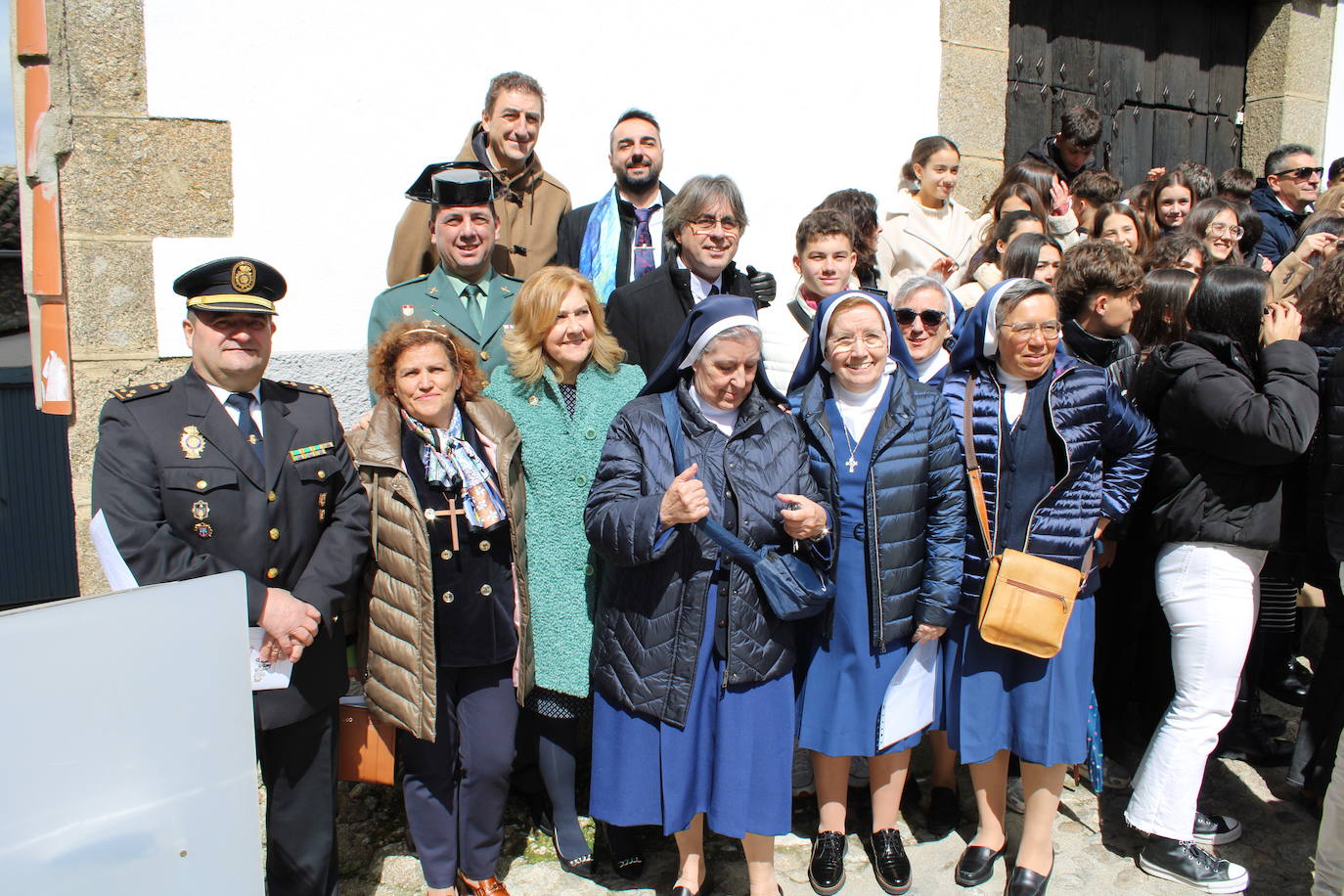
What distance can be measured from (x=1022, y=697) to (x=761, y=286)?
5.87 ft

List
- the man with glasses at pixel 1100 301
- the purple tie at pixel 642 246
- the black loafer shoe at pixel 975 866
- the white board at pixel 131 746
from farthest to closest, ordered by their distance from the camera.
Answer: the purple tie at pixel 642 246 → the man with glasses at pixel 1100 301 → the black loafer shoe at pixel 975 866 → the white board at pixel 131 746

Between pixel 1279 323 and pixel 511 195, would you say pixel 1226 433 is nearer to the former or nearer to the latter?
pixel 1279 323

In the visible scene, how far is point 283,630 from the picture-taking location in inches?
90.7

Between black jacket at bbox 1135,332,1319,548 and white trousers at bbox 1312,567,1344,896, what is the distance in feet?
2.28

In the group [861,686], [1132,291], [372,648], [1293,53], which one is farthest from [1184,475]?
[1293,53]

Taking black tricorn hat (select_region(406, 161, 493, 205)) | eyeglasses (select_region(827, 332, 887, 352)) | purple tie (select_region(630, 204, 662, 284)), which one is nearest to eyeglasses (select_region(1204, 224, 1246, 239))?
eyeglasses (select_region(827, 332, 887, 352))

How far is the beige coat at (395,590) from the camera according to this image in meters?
2.59

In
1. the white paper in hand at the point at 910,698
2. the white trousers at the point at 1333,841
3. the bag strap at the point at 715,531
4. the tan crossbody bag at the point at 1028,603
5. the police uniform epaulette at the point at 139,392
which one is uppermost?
the police uniform epaulette at the point at 139,392

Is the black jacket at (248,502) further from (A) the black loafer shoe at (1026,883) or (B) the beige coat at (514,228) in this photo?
(A) the black loafer shoe at (1026,883)

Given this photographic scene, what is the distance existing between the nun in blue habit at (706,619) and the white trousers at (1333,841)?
1.48m

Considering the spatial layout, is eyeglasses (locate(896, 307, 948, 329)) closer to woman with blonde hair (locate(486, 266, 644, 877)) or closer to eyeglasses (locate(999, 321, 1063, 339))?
eyeglasses (locate(999, 321, 1063, 339))

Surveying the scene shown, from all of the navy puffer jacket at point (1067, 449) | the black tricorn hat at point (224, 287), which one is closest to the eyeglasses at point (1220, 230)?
the navy puffer jacket at point (1067, 449)

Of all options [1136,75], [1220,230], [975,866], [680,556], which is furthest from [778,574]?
[1136,75]

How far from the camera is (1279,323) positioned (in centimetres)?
294
